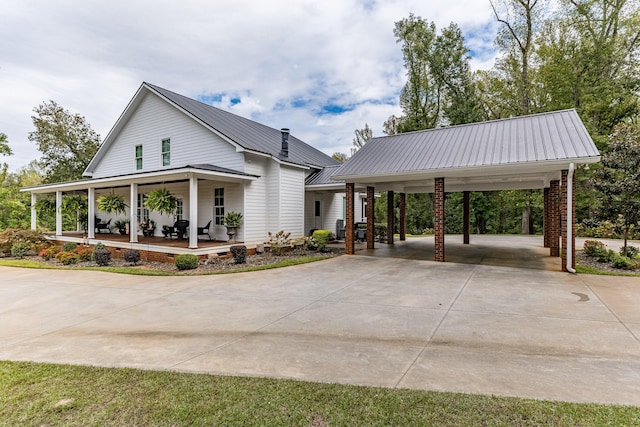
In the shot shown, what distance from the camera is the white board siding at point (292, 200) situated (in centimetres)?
1452

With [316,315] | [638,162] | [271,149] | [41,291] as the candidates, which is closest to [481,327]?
[316,315]

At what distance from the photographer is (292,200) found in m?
15.1

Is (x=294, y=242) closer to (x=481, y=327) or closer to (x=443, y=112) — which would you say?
(x=481, y=327)

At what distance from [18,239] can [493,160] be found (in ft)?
66.5

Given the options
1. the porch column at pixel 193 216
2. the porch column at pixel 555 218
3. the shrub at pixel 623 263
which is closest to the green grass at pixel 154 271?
the porch column at pixel 193 216

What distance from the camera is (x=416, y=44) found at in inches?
1016

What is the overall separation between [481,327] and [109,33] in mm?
16906

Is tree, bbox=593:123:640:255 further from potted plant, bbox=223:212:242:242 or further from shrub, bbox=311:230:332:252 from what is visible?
potted plant, bbox=223:212:242:242

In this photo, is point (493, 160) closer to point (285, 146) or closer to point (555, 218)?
point (555, 218)

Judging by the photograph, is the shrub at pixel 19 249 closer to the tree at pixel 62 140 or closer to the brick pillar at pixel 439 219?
the tree at pixel 62 140

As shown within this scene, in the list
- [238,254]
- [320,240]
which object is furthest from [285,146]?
[238,254]

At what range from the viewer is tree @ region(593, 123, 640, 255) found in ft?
34.2

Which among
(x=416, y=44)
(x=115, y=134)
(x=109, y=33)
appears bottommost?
(x=115, y=134)

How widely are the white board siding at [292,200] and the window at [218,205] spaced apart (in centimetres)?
268
